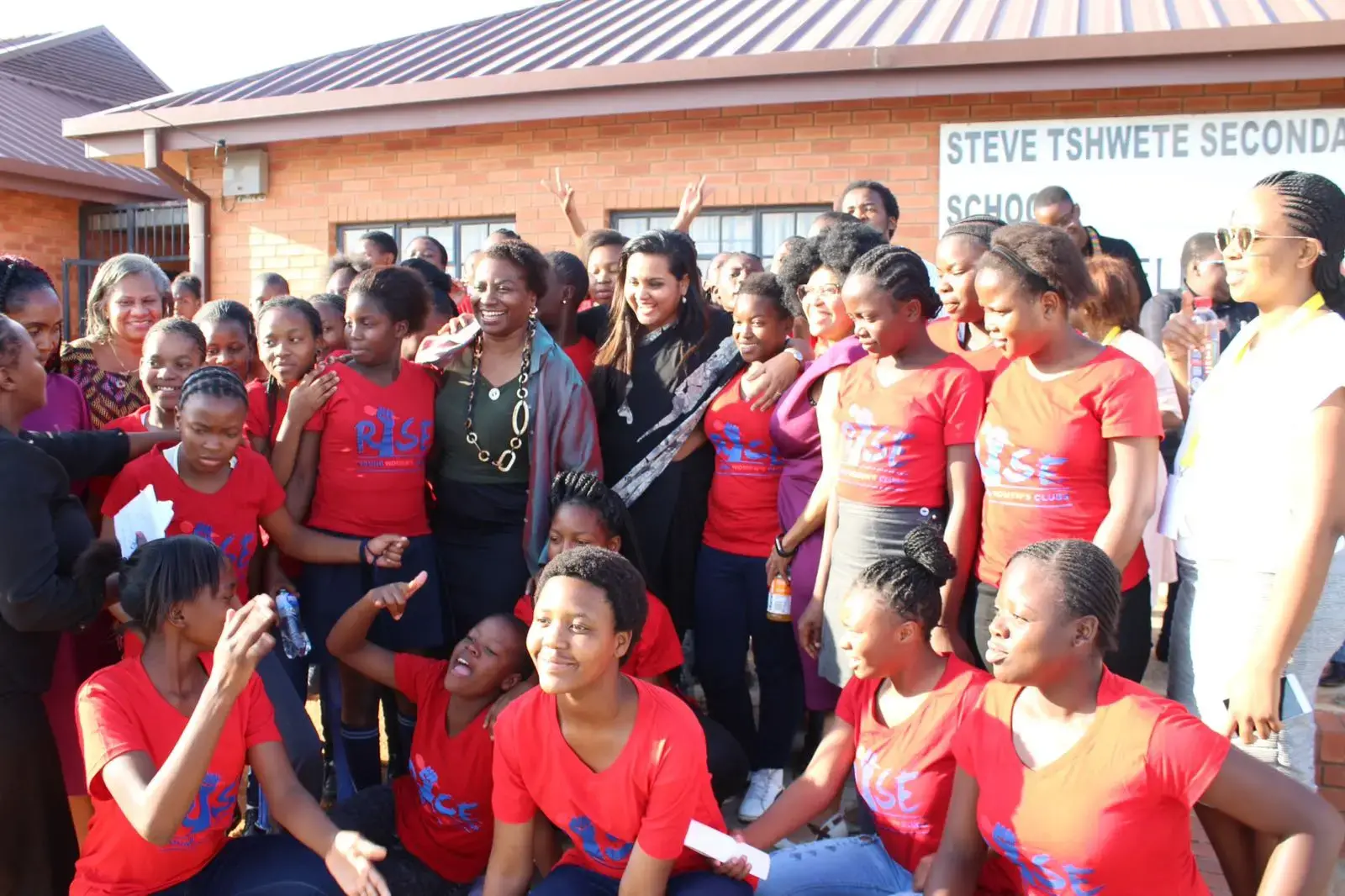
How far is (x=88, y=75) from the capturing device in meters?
17.2

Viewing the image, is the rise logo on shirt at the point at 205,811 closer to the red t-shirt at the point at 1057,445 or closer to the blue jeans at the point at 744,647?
the blue jeans at the point at 744,647

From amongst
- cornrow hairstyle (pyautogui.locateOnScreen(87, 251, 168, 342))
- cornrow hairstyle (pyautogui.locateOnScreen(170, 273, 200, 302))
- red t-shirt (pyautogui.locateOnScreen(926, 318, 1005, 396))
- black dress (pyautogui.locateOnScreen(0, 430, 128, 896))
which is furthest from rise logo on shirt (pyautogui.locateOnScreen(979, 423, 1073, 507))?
cornrow hairstyle (pyautogui.locateOnScreen(170, 273, 200, 302))

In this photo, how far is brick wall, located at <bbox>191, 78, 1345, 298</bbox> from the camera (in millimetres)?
7070

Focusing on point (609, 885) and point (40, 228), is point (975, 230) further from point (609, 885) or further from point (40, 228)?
point (40, 228)

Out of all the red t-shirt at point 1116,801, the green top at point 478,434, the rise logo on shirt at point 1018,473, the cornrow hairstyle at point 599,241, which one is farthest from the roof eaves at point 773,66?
the red t-shirt at point 1116,801

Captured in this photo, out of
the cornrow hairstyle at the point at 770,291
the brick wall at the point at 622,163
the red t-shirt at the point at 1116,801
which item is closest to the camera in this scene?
the red t-shirt at the point at 1116,801

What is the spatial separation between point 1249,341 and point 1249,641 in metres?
0.71

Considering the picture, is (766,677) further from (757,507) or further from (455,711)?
(455,711)

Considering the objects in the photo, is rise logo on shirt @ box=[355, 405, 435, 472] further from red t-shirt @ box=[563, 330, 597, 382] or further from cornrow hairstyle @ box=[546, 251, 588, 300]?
cornrow hairstyle @ box=[546, 251, 588, 300]

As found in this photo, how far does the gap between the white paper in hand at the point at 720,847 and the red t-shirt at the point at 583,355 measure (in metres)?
2.04

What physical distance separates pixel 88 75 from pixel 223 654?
17.8m

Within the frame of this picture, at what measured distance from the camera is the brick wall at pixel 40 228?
12148 millimetres

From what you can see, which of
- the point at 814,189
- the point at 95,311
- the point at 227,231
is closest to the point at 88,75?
the point at 227,231

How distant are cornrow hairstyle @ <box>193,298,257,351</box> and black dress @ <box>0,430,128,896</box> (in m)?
1.25
